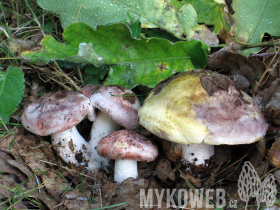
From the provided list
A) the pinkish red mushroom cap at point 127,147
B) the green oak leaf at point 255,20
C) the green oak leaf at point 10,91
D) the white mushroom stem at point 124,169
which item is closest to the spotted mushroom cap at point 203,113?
the pinkish red mushroom cap at point 127,147

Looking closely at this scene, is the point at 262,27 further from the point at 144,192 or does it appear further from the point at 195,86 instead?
the point at 144,192

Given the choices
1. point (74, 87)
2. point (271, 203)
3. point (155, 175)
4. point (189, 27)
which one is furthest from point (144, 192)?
point (189, 27)

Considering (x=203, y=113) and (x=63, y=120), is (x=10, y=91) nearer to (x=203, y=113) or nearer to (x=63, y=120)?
(x=63, y=120)

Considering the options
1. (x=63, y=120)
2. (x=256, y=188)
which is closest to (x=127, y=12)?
(x=63, y=120)

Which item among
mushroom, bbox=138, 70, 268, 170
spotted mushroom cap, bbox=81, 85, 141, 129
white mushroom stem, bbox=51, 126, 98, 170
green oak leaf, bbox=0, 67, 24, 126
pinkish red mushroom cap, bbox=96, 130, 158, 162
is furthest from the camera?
green oak leaf, bbox=0, 67, 24, 126

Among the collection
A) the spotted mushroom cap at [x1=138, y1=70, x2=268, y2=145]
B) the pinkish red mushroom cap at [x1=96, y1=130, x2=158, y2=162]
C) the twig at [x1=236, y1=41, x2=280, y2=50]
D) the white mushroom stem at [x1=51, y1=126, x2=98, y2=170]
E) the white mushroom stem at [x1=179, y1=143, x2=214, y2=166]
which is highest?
the twig at [x1=236, y1=41, x2=280, y2=50]

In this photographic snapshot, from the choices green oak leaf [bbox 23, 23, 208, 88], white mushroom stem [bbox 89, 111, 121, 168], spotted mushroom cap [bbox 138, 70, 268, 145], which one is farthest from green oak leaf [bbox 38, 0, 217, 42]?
white mushroom stem [bbox 89, 111, 121, 168]

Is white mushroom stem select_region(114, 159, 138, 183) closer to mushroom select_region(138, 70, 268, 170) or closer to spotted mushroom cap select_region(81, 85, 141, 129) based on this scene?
spotted mushroom cap select_region(81, 85, 141, 129)
